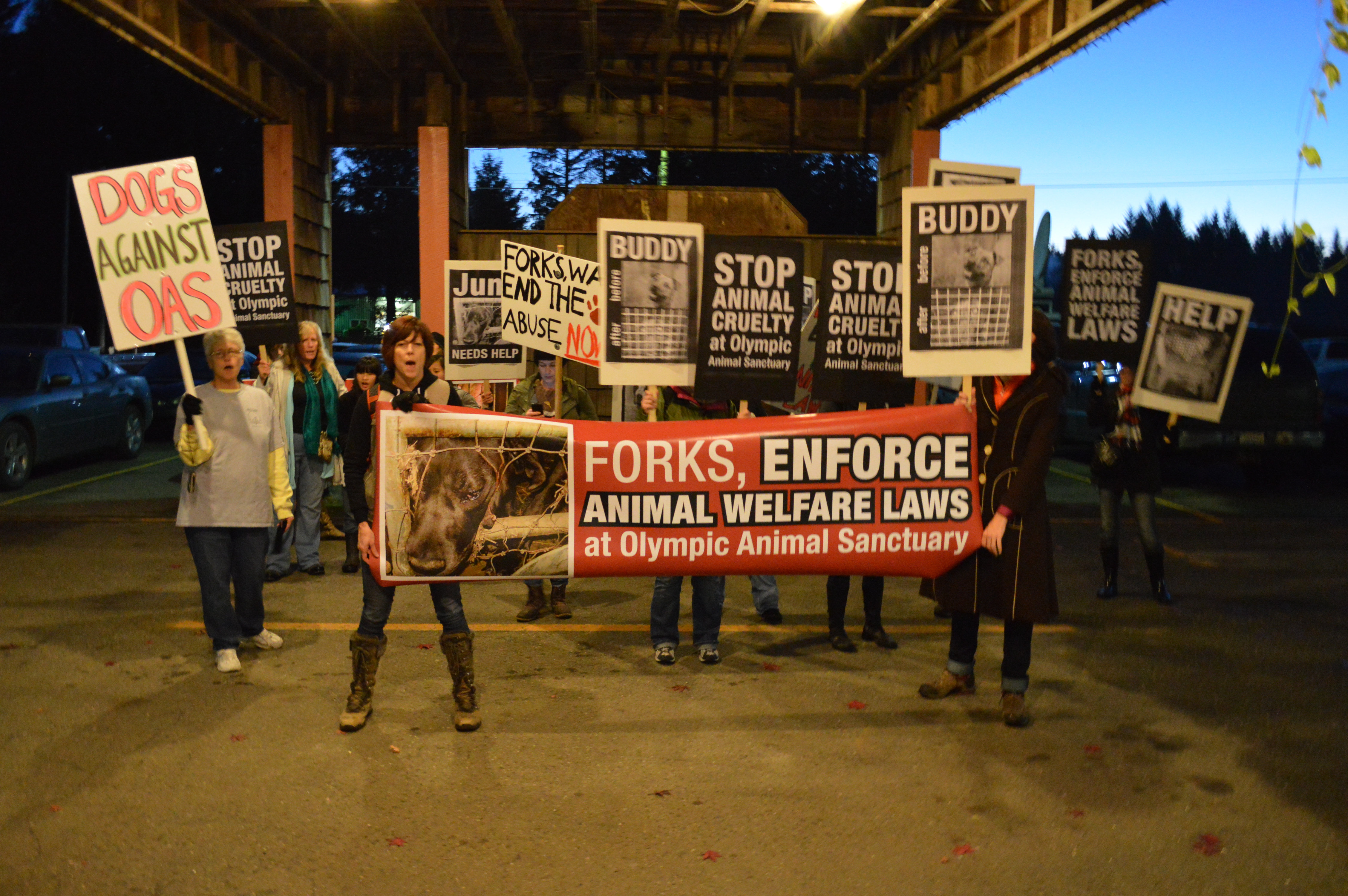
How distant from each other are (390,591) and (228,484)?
1.41m

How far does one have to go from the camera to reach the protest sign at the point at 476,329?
968 cm

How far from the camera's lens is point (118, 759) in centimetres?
504

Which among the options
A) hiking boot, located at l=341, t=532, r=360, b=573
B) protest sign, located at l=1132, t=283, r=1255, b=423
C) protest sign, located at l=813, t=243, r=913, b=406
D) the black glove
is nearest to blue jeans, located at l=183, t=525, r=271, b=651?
the black glove

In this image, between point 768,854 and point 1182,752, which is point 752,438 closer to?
point 768,854

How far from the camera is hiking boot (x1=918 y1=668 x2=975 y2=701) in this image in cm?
596

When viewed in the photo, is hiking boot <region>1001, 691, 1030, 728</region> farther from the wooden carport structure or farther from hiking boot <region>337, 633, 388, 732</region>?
the wooden carport structure

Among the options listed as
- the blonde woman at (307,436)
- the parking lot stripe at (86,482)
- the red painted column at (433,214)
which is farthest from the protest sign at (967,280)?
the parking lot stripe at (86,482)

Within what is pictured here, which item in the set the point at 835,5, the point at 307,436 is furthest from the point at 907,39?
the point at 307,436

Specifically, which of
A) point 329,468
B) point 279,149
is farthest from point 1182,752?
point 279,149

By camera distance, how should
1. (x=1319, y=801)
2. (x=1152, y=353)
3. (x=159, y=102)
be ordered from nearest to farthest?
(x=1319, y=801) → (x=1152, y=353) → (x=159, y=102)

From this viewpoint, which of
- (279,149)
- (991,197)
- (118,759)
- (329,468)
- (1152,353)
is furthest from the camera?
(279,149)

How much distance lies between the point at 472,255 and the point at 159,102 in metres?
26.5

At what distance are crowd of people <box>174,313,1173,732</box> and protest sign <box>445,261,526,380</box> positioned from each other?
117cm

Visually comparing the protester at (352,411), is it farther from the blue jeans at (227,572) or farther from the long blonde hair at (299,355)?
the blue jeans at (227,572)
